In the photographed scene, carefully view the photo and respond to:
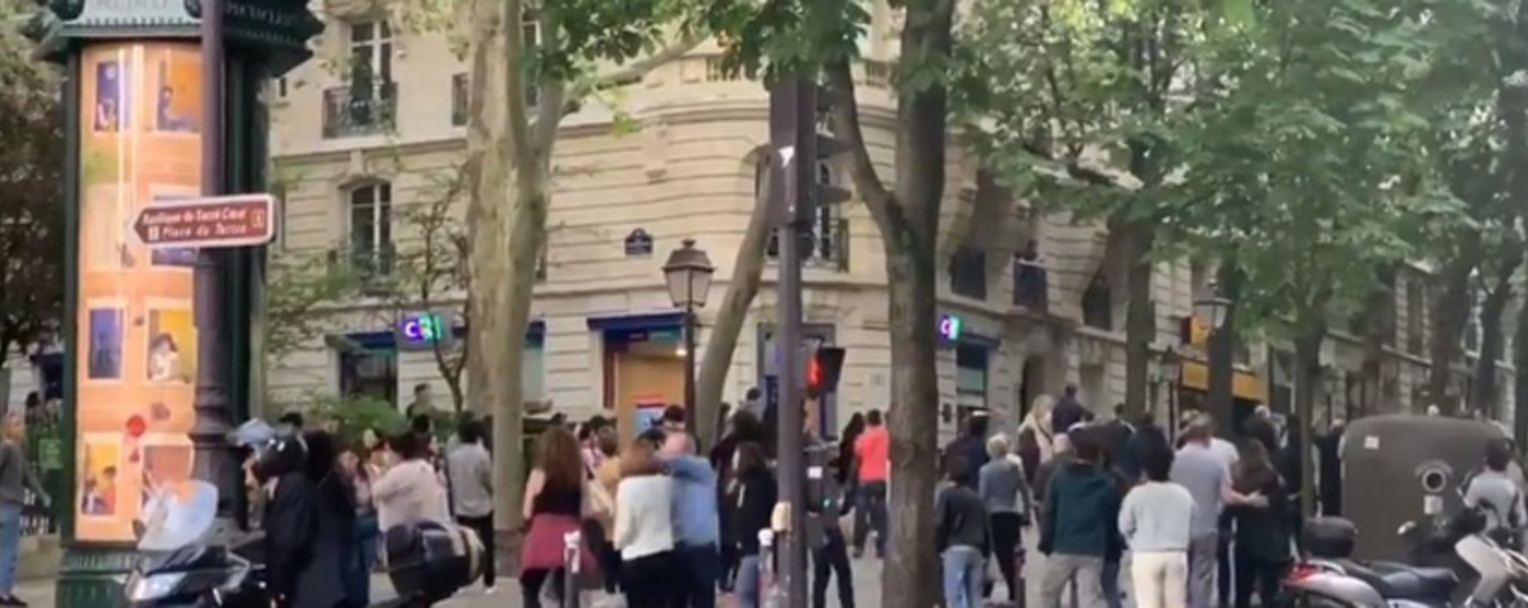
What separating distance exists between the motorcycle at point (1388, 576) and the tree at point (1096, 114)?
8.46m

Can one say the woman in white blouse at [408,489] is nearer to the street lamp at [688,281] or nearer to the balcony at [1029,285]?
the street lamp at [688,281]

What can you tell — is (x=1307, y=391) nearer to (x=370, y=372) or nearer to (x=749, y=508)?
(x=749, y=508)

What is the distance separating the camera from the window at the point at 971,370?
4094 cm

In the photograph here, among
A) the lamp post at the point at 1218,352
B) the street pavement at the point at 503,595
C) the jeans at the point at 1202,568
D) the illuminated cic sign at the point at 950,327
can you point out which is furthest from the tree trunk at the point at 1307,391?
the illuminated cic sign at the point at 950,327

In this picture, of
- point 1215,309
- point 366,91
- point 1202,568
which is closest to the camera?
point 1202,568

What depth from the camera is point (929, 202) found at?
16.2m

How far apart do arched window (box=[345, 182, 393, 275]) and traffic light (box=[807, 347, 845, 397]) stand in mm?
26545

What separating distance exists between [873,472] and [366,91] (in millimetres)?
18680

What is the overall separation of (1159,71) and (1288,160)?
7.95 metres

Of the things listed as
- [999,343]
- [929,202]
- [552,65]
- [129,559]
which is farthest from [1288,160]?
[999,343]

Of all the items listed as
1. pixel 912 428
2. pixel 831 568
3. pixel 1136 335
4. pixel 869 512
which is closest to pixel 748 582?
pixel 912 428

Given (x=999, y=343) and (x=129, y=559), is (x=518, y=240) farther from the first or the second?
(x=999, y=343)

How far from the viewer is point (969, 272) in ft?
136

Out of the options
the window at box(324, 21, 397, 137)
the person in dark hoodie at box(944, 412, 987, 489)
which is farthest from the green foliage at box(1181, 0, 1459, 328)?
the window at box(324, 21, 397, 137)
